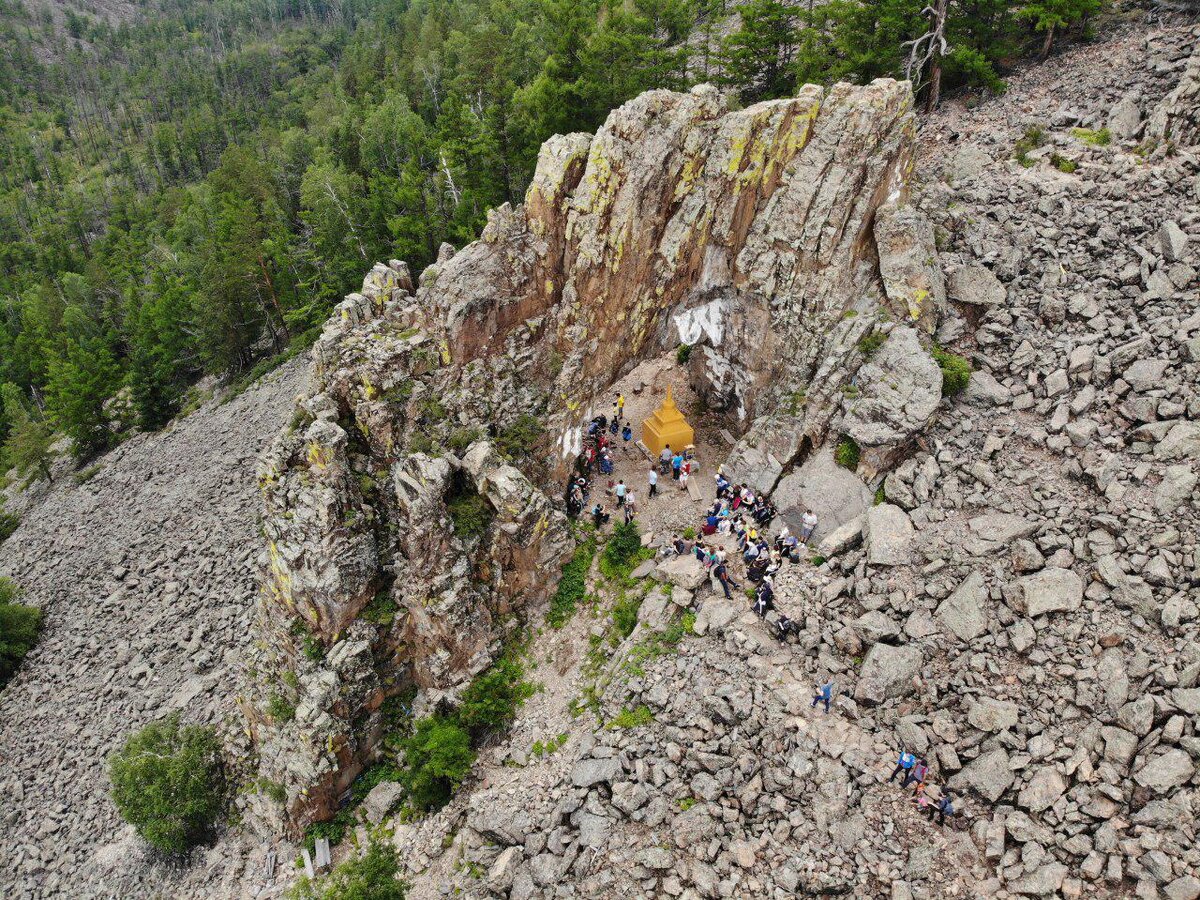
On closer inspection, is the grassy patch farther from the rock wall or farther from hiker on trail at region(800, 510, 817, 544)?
hiker on trail at region(800, 510, 817, 544)

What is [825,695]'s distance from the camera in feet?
68.9

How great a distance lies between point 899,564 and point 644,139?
2008 cm

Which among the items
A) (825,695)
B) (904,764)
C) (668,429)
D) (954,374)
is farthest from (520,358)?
(904,764)

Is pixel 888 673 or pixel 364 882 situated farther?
pixel 364 882

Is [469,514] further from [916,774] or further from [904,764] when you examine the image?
[916,774]

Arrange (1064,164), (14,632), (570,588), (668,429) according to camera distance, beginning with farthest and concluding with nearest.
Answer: (14,632)
(668,429)
(1064,164)
(570,588)

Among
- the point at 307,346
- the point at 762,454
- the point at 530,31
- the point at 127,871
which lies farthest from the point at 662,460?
the point at 530,31

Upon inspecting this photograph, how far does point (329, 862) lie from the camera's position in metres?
26.0

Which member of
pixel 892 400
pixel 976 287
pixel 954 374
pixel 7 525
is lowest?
pixel 7 525

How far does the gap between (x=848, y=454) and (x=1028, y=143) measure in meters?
17.4

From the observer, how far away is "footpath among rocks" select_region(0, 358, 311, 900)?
97.7 feet

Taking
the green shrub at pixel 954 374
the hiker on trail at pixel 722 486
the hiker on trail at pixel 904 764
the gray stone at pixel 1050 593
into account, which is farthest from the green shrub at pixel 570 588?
the gray stone at pixel 1050 593

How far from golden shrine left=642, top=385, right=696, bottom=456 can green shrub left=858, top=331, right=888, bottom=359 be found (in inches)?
352

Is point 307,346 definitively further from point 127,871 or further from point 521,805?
point 521,805
